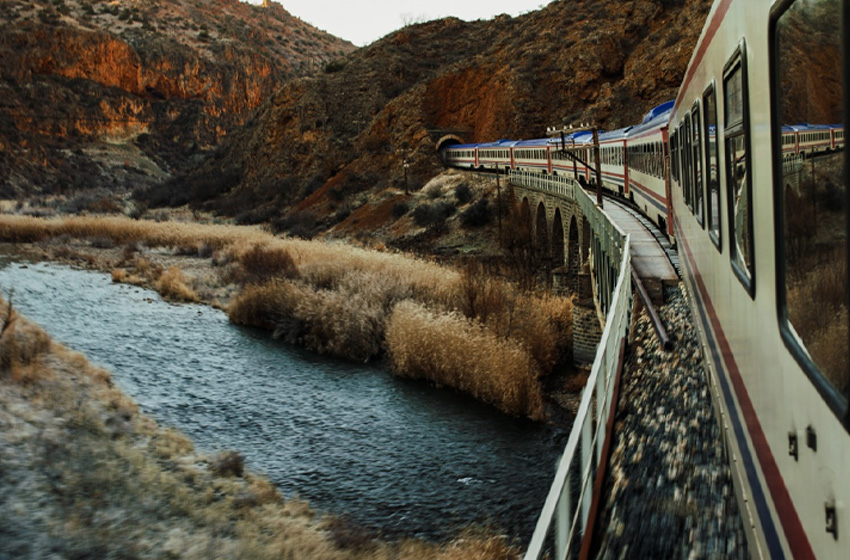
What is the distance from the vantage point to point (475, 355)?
17531 millimetres

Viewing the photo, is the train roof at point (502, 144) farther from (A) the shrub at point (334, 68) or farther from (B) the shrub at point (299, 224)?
(A) the shrub at point (334, 68)

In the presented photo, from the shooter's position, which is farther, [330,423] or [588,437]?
[330,423]

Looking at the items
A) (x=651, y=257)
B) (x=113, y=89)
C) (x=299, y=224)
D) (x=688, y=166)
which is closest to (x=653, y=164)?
(x=651, y=257)

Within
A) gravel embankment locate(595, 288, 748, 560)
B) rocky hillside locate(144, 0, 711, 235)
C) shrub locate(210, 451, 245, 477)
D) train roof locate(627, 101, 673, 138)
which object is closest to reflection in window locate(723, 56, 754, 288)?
gravel embankment locate(595, 288, 748, 560)

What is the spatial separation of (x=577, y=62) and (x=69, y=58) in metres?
53.6

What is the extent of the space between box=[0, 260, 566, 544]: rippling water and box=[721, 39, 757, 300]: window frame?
7.13 m

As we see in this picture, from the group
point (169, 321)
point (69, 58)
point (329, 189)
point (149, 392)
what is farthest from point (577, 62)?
point (69, 58)

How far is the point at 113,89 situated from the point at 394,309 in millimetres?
71762

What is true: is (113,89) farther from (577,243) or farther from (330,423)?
(330,423)

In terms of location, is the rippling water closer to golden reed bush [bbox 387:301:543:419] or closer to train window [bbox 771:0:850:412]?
golden reed bush [bbox 387:301:543:419]

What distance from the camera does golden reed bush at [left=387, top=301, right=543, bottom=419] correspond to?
53.5ft

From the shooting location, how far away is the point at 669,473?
19.5 feet

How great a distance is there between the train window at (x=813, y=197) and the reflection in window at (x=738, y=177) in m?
0.80

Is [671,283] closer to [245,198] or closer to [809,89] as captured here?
[809,89]
